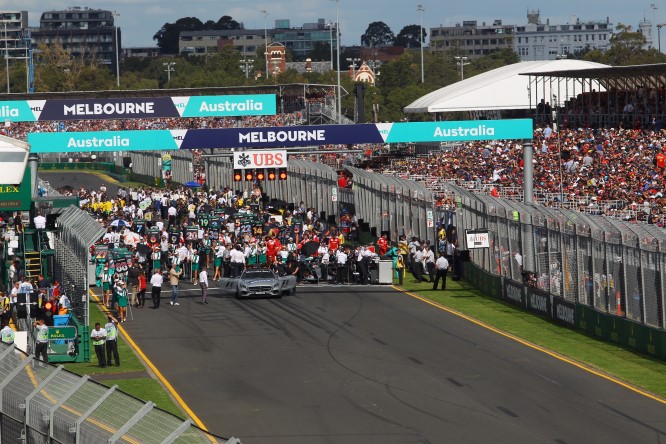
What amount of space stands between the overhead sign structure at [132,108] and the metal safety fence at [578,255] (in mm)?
28550

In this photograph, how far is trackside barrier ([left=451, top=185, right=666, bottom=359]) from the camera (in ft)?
93.0

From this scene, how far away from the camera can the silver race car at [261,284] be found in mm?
38156

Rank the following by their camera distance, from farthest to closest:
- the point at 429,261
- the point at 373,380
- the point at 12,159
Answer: the point at 429,261
the point at 12,159
the point at 373,380

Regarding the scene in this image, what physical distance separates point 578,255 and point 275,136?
47.7 ft

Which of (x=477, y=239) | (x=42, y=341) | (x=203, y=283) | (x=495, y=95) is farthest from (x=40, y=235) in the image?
(x=495, y=95)

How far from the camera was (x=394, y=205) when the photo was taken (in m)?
49.6

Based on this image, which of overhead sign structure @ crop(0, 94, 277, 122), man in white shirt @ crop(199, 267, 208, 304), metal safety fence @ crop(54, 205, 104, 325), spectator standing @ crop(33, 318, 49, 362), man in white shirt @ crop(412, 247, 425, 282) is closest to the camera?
spectator standing @ crop(33, 318, 49, 362)

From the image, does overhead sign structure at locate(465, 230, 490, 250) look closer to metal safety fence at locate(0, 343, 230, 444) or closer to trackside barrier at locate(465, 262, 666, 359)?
trackside barrier at locate(465, 262, 666, 359)

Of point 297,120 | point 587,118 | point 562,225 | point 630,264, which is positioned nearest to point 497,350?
point 630,264

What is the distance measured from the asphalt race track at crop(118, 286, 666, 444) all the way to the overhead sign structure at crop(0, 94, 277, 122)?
97.9 feet

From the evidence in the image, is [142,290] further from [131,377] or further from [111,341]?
[131,377]

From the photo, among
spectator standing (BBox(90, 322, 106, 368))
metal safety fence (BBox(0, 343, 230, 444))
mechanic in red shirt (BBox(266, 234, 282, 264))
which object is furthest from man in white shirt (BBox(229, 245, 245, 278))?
metal safety fence (BBox(0, 343, 230, 444))

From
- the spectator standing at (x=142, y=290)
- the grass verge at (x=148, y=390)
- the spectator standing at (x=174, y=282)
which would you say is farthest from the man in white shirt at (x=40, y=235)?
the grass verge at (x=148, y=390)

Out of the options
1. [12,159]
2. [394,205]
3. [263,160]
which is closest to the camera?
[12,159]
